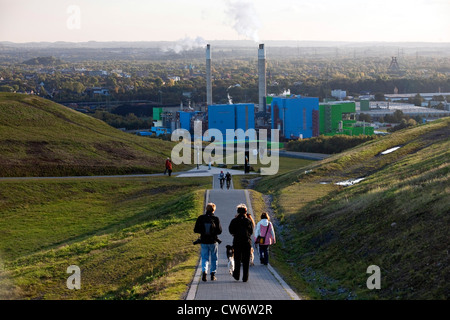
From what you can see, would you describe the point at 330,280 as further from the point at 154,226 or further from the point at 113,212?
the point at 113,212

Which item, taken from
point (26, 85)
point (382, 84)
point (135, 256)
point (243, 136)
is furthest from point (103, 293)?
point (382, 84)

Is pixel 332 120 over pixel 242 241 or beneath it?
beneath

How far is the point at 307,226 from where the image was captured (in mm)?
16562

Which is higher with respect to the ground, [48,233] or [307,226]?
[307,226]

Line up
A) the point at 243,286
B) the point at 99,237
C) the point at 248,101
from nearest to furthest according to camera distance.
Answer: the point at 243,286, the point at 99,237, the point at 248,101

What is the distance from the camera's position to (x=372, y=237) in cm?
1234

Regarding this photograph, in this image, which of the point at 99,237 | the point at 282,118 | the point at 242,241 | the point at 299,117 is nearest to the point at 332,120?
the point at 299,117

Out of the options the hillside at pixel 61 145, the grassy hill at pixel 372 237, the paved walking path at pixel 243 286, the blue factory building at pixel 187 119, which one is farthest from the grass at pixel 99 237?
the blue factory building at pixel 187 119

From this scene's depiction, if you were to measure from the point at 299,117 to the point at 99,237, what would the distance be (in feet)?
175

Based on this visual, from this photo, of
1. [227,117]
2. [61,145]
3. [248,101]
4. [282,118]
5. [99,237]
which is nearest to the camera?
[99,237]

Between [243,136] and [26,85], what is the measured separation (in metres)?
67.8

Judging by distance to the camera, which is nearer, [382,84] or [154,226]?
[154,226]

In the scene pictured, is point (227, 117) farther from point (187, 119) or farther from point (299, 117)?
point (299, 117)

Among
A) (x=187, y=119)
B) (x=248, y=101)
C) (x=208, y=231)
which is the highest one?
(x=208, y=231)
